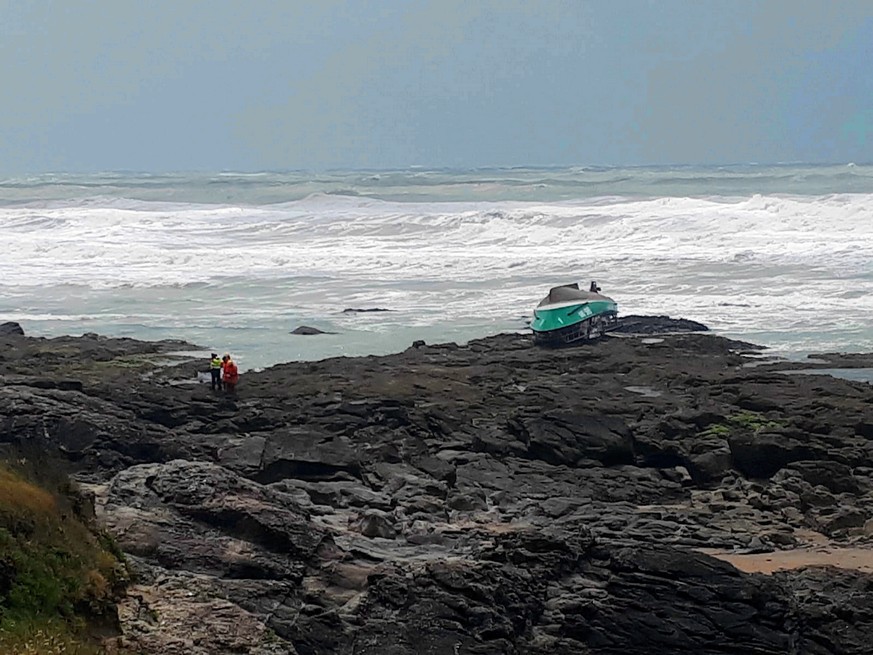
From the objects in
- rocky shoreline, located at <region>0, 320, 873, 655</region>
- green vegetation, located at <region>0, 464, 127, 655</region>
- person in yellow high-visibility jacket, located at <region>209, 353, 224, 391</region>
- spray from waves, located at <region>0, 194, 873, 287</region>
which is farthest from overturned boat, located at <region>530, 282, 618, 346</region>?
green vegetation, located at <region>0, 464, 127, 655</region>

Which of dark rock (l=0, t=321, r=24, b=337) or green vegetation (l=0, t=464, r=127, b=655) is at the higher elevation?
green vegetation (l=0, t=464, r=127, b=655)

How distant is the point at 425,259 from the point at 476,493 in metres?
34.7

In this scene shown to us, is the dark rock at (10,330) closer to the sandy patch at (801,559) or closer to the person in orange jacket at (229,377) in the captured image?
the person in orange jacket at (229,377)

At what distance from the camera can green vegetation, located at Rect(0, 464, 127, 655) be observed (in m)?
8.51

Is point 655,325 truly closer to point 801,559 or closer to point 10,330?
point 10,330

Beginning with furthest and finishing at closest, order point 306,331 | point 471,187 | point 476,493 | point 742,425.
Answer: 1. point 471,187
2. point 306,331
3. point 742,425
4. point 476,493

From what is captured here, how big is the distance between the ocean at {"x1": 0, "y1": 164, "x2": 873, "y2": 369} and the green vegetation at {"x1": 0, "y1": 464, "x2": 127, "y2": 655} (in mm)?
15627

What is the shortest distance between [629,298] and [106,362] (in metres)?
17.2

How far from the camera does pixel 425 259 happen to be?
50375mm

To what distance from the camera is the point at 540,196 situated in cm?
7944

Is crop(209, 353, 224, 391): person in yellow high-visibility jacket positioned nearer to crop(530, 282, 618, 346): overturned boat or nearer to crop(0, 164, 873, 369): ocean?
crop(0, 164, 873, 369): ocean

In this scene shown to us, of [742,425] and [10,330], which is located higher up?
[742,425]

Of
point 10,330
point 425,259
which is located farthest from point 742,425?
point 425,259

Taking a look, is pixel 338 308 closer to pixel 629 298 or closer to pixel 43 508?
pixel 629 298
